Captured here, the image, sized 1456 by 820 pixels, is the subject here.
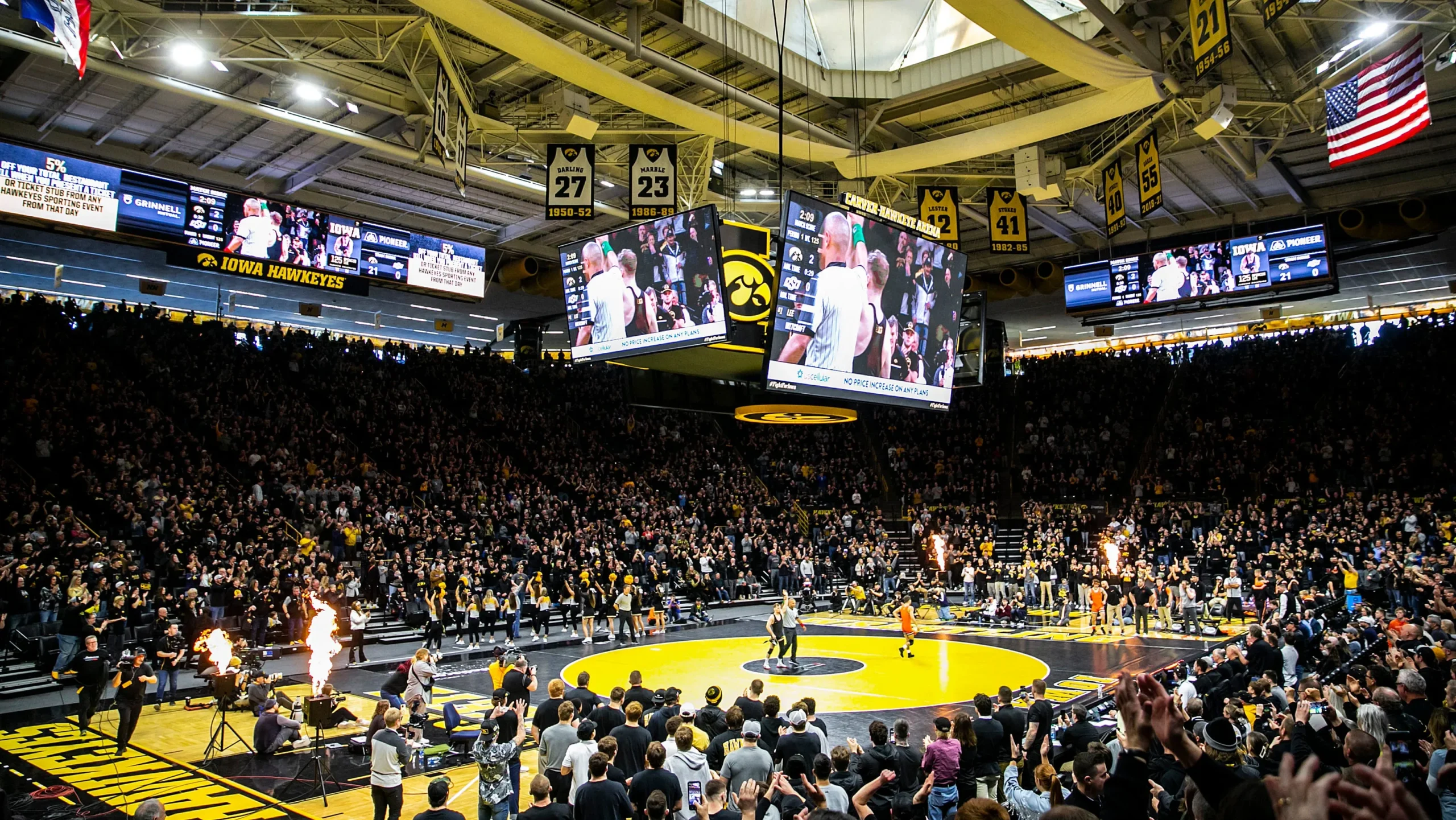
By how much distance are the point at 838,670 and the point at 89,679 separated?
41.9 feet

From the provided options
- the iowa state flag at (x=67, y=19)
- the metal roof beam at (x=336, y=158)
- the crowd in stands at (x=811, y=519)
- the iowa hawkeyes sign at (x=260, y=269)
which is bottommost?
the crowd in stands at (x=811, y=519)

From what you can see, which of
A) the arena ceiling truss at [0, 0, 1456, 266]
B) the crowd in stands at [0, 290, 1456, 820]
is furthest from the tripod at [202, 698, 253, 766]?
the arena ceiling truss at [0, 0, 1456, 266]

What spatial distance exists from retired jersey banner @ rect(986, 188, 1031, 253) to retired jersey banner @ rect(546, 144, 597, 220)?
10.3m

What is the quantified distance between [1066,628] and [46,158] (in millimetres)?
26594

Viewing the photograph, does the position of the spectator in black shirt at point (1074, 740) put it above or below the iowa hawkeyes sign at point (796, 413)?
below

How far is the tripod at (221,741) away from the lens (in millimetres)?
12062

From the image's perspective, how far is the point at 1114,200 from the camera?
70.4 ft

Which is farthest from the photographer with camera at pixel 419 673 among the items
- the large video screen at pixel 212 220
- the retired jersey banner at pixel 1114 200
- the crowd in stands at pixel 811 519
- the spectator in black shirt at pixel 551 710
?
the retired jersey banner at pixel 1114 200

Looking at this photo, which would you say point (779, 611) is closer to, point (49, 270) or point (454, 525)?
point (454, 525)

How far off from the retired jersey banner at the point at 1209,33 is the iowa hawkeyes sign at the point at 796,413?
8.17 m

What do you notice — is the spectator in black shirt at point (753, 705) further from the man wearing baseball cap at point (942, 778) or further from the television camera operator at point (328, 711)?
the television camera operator at point (328, 711)

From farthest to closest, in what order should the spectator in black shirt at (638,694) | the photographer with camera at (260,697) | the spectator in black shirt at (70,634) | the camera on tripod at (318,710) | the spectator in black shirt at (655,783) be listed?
the spectator in black shirt at (70,634), the photographer with camera at (260,697), the camera on tripod at (318,710), the spectator in black shirt at (638,694), the spectator in black shirt at (655,783)

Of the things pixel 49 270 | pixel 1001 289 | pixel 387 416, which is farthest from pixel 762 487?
pixel 49 270

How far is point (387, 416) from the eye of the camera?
104ft
